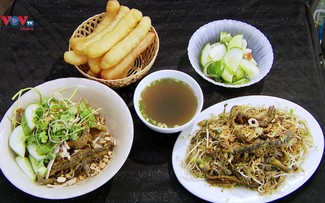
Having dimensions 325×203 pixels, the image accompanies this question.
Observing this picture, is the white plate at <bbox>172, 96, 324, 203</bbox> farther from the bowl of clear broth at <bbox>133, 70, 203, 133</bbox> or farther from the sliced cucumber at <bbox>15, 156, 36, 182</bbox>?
the sliced cucumber at <bbox>15, 156, 36, 182</bbox>

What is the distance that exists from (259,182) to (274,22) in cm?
117

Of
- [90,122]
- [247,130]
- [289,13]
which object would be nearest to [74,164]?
[90,122]

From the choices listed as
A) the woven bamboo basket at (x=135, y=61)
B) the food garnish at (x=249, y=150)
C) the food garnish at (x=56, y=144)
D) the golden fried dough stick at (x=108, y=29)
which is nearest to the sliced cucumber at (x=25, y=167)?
the food garnish at (x=56, y=144)

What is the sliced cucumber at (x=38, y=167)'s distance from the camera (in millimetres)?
1541

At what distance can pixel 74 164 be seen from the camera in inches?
62.3

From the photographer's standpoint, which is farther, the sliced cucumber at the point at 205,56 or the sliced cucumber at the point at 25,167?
the sliced cucumber at the point at 205,56

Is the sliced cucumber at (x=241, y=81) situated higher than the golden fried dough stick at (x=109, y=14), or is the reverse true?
the golden fried dough stick at (x=109, y=14)

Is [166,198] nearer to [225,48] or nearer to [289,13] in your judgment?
[225,48]

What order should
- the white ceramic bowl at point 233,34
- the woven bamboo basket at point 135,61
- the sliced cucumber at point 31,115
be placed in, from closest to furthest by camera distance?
the sliced cucumber at point 31,115 → the woven bamboo basket at point 135,61 → the white ceramic bowl at point 233,34

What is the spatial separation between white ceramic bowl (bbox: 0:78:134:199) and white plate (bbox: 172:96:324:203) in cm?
29

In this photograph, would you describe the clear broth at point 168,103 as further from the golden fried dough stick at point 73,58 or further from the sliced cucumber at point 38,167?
the sliced cucumber at point 38,167

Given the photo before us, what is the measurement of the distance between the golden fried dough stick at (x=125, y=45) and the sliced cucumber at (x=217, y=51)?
15.9 inches

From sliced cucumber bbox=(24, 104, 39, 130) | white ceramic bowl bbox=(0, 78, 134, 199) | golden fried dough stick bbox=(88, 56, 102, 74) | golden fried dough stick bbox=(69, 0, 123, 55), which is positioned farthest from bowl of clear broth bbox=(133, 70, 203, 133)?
sliced cucumber bbox=(24, 104, 39, 130)

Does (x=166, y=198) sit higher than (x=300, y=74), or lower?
lower
